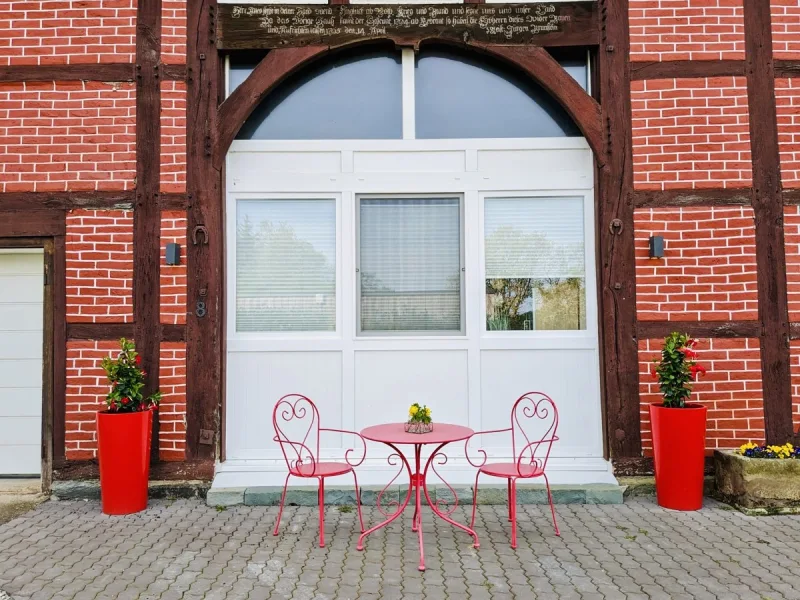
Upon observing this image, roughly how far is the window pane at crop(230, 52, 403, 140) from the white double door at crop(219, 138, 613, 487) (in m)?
Result: 0.16

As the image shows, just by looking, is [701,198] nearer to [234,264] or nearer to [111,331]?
[234,264]

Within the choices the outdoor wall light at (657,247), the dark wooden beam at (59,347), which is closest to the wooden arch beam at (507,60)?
the outdoor wall light at (657,247)

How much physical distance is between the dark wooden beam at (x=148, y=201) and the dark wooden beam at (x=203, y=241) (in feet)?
0.85

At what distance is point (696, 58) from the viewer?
507 cm

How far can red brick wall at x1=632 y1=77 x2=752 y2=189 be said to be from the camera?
5.03 metres

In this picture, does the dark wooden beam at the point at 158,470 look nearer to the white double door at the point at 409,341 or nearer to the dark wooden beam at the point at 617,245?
the white double door at the point at 409,341

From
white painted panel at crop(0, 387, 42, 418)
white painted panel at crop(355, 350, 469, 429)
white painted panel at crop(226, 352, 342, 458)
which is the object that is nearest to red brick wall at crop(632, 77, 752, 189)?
white painted panel at crop(355, 350, 469, 429)

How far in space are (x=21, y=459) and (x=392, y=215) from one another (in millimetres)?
3830

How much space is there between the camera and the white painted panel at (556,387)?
5191mm

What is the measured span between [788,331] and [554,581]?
3111 millimetres

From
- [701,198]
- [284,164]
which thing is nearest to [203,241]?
[284,164]

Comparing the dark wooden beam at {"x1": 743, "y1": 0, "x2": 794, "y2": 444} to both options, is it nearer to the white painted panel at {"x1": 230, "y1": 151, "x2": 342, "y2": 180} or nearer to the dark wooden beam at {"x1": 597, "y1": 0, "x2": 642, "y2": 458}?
the dark wooden beam at {"x1": 597, "y1": 0, "x2": 642, "y2": 458}

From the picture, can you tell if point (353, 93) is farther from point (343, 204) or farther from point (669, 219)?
point (669, 219)

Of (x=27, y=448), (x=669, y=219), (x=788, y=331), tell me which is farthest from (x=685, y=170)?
(x=27, y=448)
